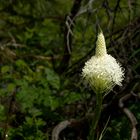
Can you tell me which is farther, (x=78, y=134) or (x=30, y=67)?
(x=30, y=67)

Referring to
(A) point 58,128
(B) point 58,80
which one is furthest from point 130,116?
(B) point 58,80

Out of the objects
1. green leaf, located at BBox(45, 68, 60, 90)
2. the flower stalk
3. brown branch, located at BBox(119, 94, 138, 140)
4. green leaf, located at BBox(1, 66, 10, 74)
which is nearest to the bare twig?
green leaf, located at BBox(45, 68, 60, 90)

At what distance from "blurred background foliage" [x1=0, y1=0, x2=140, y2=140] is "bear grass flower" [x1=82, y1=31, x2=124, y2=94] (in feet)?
3.31

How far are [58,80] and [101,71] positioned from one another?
5.78 feet

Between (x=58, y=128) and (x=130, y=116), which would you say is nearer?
(x=130, y=116)

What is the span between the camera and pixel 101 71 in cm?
257

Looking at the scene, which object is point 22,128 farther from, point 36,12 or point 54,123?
point 36,12

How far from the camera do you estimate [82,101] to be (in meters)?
4.35

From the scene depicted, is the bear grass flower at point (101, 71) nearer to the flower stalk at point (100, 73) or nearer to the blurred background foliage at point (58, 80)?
the flower stalk at point (100, 73)

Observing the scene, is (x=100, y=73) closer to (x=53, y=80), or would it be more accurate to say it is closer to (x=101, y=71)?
(x=101, y=71)

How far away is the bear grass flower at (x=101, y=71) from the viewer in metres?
2.53

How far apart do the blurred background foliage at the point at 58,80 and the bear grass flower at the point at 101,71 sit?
1007mm

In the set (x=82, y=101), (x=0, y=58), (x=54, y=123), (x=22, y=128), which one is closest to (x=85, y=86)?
(x=82, y=101)

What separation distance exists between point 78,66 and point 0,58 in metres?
1.13
